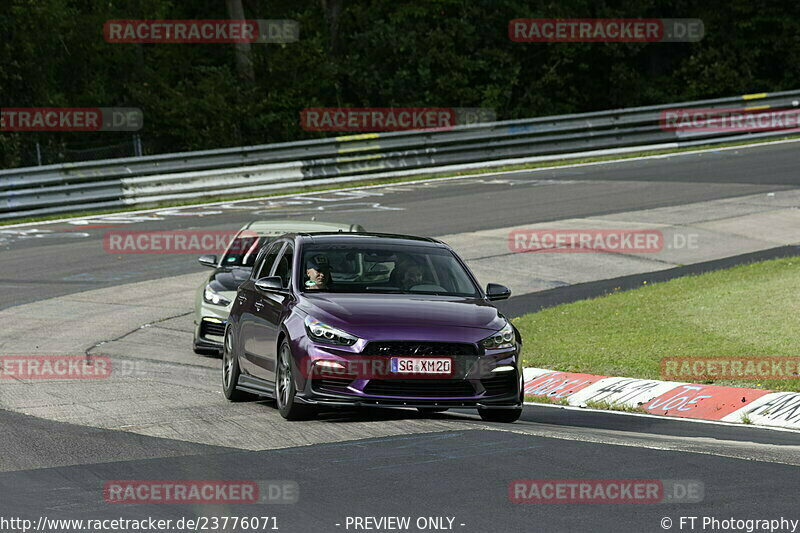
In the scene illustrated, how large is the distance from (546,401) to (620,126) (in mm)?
23162

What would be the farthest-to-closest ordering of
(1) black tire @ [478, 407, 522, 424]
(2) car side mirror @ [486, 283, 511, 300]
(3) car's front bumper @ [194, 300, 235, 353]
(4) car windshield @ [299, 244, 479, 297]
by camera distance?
1. (3) car's front bumper @ [194, 300, 235, 353]
2. (2) car side mirror @ [486, 283, 511, 300]
3. (4) car windshield @ [299, 244, 479, 297]
4. (1) black tire @ [478, 407, 522, 424]

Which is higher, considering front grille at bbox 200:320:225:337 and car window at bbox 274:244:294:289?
car window at bbox 274:244:294:289

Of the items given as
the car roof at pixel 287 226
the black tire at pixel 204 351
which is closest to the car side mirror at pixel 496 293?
the car roof at pixel 287 226

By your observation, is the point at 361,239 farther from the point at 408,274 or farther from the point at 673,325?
the point at 673,325

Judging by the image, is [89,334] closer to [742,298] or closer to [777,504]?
[742,298]

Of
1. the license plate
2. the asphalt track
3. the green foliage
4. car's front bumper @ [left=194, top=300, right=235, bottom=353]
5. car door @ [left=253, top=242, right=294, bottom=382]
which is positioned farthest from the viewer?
the green foliage

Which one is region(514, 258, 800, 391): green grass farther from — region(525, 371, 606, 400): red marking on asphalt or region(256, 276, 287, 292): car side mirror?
region(256, 276, 287, 292): car side mirror

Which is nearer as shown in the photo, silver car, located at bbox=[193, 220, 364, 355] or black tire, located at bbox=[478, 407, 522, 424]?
black tire, located at bbox=[478, 407, 522, 424]

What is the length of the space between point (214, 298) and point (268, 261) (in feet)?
10.9

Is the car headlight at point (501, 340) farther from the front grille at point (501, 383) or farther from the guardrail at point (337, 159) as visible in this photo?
the guardrail at point (337, 159)

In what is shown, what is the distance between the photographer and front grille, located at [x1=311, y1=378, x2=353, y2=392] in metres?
10.3

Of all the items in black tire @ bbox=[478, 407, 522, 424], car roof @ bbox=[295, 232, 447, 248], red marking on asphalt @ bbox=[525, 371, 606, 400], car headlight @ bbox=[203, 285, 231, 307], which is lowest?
red marking on asphalt @ bbox=[525, 371, 606, 400]

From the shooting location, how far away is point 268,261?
42.0 feet

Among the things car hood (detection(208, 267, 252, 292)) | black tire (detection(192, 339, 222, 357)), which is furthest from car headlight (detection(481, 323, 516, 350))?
black tire (detection(192, 339, 222, 357))
